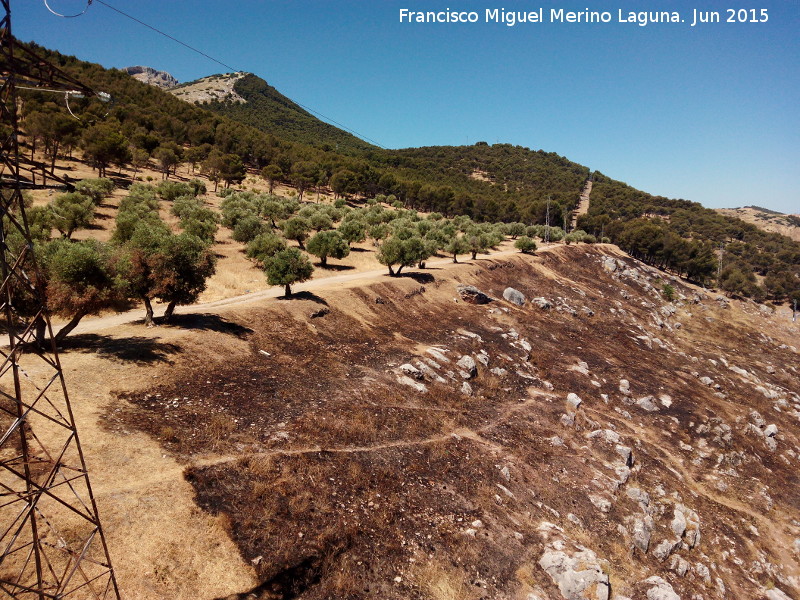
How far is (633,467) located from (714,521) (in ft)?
13.4

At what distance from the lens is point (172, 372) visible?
768 inches

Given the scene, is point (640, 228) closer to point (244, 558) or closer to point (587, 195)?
point (587, 195)

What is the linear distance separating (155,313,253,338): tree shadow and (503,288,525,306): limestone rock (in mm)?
34892

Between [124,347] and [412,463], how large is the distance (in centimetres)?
1642

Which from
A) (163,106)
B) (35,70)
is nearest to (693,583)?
(35,70)

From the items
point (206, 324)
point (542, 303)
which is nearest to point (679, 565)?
point (206, 324)

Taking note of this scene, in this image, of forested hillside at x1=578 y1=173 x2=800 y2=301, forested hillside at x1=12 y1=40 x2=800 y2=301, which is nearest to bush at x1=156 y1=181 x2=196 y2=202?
forested hillside at x1=12 y1=40 x2=800 y2=301

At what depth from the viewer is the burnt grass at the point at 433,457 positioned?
43.1 ft

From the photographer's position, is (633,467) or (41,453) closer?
(41,453)

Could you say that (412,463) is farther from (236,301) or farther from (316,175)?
(316,175)

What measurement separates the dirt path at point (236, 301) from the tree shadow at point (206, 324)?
1.34 meters

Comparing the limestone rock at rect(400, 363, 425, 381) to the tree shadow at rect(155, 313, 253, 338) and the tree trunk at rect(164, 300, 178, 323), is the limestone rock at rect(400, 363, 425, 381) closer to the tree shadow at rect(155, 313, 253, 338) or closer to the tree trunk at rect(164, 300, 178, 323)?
the tree shadow at rect(155, 313, 253, 338)

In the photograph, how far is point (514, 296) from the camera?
51188 millimetres

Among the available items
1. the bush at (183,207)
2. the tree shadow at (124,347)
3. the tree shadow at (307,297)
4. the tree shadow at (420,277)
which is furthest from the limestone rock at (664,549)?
the bush at (183,207)
